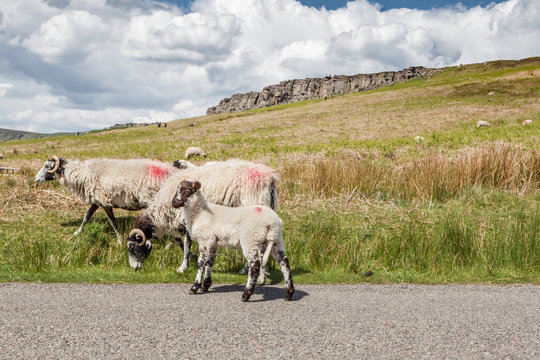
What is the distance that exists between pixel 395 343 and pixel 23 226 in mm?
10566

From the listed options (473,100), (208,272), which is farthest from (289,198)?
(473,100)

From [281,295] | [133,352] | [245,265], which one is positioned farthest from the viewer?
[245,265]

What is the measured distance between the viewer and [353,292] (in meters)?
6.38

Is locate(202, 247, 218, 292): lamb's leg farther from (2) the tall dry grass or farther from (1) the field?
(2) the tall dry grass

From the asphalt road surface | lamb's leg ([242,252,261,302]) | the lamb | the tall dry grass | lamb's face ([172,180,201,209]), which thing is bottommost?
the asphalt road surface

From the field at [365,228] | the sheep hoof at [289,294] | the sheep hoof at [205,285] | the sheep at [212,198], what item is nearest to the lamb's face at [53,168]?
the field at [365,228]

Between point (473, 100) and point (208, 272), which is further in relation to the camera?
point (473, 100)

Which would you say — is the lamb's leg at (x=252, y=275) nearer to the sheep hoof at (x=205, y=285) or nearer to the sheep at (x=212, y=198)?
the sheep hoof at (x=205, y=285)

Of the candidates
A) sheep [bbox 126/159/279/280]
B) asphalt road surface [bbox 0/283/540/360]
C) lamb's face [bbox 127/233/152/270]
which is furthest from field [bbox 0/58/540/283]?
asphalt road surface [bbox 0/283/540/360]

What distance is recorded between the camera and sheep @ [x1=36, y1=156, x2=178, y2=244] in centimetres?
1052

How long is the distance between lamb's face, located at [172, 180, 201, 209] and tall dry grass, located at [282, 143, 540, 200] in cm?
718

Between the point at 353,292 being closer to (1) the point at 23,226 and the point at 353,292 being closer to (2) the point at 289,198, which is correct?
(2) the point at 289,198

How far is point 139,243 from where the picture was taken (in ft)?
26.2

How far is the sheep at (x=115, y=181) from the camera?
10.5 m
